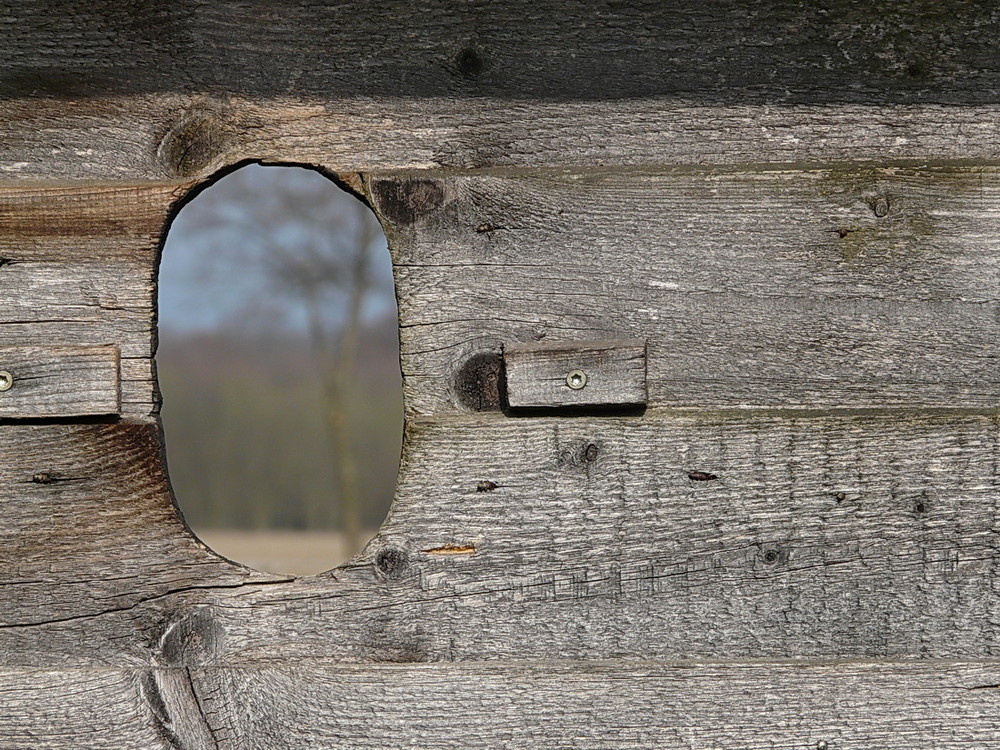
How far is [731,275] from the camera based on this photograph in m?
1.55

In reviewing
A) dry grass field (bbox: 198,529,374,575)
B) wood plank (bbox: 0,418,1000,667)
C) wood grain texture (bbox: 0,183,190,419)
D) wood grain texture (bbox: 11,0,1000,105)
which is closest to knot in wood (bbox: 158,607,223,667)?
wood plank (bbox: 0,418,1000,667)

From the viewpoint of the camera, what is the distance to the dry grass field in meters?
10.8

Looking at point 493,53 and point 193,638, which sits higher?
point 493,53

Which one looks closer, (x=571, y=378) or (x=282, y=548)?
(x=571, y=378)

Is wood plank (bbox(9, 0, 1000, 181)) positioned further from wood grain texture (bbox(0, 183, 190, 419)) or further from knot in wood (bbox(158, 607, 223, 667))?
knot in wood (bbox(158, 607, 223, 667))

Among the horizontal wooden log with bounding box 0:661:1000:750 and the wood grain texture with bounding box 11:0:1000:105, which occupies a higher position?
the wood grain texture with bounding box 11:0:1000:105

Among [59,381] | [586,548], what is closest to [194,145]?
[59,381]

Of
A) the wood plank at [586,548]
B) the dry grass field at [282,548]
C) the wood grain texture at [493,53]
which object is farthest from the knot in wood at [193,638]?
the dry grass field at [282,548]

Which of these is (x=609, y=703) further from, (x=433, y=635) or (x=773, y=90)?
(x=773, y=90)

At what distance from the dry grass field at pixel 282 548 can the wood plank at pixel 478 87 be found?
8.79 metres

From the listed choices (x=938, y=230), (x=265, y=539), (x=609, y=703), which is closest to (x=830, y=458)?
(x=938, y=230)

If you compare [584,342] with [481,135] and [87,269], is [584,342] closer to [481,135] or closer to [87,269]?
[481,135]

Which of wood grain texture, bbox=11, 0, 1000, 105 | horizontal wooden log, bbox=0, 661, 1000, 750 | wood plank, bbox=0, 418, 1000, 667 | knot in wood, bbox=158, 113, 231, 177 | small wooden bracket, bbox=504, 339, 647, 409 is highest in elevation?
wood grain texture, bbox=11, 0, 1000, 105

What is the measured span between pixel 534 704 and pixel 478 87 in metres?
1.07
